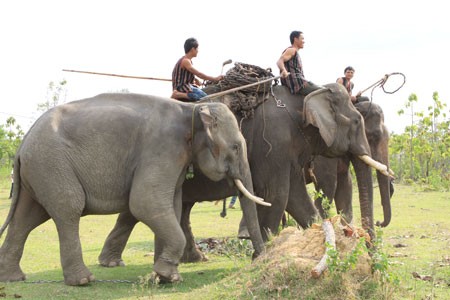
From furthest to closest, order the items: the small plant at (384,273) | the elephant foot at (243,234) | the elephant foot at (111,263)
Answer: the elephant foot at (243,234)
the elephant foot at (111,263)
the small plant at (384,273)

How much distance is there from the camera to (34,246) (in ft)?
38.0

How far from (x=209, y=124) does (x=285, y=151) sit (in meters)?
1.79

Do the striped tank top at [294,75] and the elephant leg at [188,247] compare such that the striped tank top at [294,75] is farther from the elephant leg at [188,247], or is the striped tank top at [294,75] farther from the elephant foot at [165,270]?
the elephant foot at [165,270]

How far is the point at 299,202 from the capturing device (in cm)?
1013

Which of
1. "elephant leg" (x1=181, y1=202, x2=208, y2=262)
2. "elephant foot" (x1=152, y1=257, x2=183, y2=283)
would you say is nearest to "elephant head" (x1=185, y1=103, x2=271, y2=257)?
"elephant foot" (x1=152, y1=257, x2=183, y2=283)

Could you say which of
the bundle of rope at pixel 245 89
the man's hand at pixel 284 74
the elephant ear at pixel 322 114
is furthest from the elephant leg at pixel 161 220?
the man's hand at pixel 284 74

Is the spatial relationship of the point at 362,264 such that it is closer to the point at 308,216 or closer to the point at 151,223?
the point at 151,223

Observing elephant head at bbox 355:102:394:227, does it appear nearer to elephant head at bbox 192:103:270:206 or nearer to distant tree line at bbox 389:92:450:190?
elephant head at bbox 192:103:270:206

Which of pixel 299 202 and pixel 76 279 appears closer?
pixel 76 279

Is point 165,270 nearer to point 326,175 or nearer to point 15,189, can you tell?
point 15,189

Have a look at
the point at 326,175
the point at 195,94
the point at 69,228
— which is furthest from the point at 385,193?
the point at 69,228

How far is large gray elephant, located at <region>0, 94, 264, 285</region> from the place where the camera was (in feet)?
26.2

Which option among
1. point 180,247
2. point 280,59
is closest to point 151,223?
point 180,247

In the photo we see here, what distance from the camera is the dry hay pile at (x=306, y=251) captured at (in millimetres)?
6457
